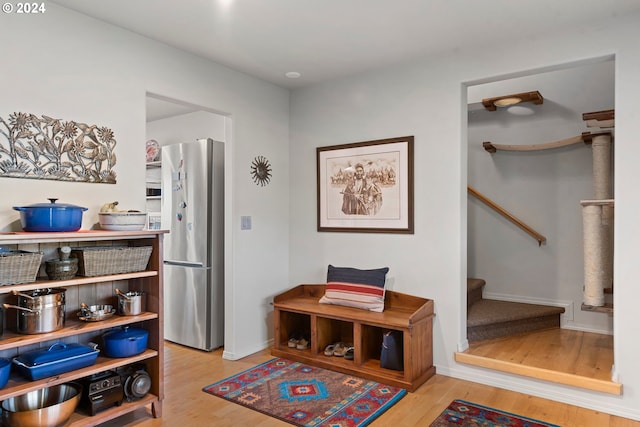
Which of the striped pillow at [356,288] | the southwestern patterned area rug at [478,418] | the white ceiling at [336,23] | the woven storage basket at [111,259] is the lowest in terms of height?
the southwestern patterned area rug at [478,418]

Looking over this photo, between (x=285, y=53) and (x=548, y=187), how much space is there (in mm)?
2913

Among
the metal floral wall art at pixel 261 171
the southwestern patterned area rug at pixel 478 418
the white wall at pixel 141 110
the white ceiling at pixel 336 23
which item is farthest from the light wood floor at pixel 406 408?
the white ceiling at pixel 336 23

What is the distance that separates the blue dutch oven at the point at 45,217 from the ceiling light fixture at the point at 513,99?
12.4 ft

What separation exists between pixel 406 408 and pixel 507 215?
2510 millimetres

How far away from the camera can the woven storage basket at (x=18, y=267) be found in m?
2.10

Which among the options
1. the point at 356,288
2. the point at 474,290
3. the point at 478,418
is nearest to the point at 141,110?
the point at 356,288

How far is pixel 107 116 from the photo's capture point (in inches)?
112

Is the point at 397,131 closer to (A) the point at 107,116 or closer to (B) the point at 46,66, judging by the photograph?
(A) the point at 107,116

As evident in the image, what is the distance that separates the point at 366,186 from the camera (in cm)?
387

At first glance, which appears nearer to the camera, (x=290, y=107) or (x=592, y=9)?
(x=592, y=9)

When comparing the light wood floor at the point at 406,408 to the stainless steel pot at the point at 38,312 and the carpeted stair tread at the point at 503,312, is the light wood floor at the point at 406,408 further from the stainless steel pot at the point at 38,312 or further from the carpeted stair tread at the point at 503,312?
the stainless steel pot at the point at 38,312

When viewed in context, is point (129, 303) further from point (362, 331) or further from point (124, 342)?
point (362, 331)

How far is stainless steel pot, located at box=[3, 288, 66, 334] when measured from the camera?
2.23 m

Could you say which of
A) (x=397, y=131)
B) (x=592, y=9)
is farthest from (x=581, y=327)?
(x=592, y=9)
